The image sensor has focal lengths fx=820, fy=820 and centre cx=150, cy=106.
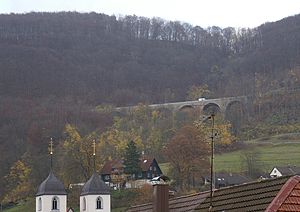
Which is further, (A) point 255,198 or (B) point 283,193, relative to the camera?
(A) point 255,198

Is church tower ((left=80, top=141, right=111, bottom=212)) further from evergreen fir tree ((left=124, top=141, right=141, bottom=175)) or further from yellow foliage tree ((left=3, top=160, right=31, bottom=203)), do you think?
yellow foliage tree ((left=3, top=160, right=31, bottom=203))

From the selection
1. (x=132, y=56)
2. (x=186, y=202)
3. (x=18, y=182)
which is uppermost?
(x=132, y=56)

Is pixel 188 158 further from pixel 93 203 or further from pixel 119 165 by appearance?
pixel 93 203

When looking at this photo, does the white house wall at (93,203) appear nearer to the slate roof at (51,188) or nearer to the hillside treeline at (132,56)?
the slate roof at (51,188)

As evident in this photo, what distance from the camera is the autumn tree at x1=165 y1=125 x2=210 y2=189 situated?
6862 centimetres

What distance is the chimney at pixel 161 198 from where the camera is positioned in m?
19.1

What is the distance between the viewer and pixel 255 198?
15.9 m

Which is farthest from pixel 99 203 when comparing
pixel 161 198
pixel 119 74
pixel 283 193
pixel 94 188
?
pixel 119 74

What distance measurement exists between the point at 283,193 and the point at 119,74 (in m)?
148

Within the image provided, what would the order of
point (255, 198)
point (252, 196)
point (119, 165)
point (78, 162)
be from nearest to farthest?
point (255, 198) < point (252, 196) < point (78, 162) < point (119, 165)

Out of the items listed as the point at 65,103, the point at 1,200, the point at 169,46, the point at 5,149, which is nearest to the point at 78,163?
the point at 1,200

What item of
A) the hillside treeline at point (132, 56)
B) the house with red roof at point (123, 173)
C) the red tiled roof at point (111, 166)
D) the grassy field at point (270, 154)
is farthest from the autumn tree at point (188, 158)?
the hillside treeline at point (132, 56)

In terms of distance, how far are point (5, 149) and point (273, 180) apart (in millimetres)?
88865

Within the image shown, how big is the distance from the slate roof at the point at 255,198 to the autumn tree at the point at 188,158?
47.5 meters
